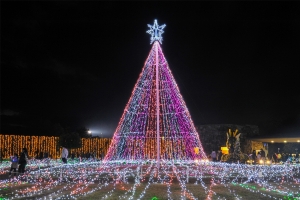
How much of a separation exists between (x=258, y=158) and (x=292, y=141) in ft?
19.9

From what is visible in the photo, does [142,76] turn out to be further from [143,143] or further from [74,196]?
[74,196]

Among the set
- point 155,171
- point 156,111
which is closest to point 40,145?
point 156,111

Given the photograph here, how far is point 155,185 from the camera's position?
40.2ft

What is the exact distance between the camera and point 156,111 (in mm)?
18219

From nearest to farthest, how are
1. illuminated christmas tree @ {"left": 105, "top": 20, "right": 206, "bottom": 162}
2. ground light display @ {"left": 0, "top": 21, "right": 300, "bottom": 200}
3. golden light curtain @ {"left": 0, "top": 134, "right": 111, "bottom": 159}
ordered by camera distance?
ground light display @ {"left": 0, "top": 21, "right": 300, "bottom": 200} < illuminated christmas tree @ {"left": 105, "top": 20, "right": 206, "bottom": 162} < golden light curtain @ {"left": 0, "top": 134, "right": 111, "bottom": 159}

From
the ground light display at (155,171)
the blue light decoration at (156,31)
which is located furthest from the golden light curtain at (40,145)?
the blue light decoration at (156,31)

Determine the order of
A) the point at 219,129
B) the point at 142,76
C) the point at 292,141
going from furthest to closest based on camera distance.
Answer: the point at 219,129
the point at 292,141
the point at 142,76

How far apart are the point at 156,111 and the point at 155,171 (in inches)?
120

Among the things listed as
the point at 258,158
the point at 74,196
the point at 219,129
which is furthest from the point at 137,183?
the point at 219,129

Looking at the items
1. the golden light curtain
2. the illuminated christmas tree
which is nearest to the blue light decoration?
the illuminated christmas tree

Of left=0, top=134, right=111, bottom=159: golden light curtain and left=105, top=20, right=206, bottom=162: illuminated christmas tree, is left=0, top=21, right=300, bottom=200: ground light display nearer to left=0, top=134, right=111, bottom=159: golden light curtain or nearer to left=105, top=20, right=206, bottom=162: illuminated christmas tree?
left=105, top=20, right=206, bottom=162: illuminated christmas tree

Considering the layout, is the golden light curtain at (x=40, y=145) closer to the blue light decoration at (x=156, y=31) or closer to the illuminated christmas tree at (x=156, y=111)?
the illuminated christmas tree at (x=156, y=111)

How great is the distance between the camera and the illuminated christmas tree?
18.4 m

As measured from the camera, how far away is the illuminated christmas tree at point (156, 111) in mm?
18359
